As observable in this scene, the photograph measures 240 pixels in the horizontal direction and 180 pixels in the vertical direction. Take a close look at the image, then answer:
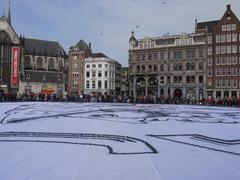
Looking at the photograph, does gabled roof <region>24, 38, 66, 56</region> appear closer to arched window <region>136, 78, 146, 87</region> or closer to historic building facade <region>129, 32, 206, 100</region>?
historic building facade <region>129, 32, 206, 100</region>

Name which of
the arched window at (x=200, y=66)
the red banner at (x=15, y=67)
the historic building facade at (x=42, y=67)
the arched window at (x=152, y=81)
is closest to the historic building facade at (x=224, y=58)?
the arched window at (x=200, y=66)

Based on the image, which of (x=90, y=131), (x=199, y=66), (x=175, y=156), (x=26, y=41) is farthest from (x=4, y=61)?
(x=175, y=156)

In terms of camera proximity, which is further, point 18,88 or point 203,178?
point 18,88

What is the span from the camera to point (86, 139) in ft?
45.7

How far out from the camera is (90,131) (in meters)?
16.2

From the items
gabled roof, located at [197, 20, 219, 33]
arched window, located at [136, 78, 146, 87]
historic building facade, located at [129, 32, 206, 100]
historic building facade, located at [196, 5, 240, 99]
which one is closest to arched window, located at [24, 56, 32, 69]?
historic building facade, located at [129, 32, 206, 100]

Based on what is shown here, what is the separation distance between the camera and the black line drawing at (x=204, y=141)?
1227 cm

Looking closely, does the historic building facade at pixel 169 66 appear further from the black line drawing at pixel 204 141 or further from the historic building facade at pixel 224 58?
the black line drawing at pixel 204 141

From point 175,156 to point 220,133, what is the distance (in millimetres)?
6006

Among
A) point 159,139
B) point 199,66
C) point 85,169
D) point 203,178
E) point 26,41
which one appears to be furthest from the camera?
point 26,41

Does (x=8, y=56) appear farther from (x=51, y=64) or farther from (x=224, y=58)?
(x=224, y=58)

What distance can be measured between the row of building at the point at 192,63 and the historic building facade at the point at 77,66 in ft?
64.1

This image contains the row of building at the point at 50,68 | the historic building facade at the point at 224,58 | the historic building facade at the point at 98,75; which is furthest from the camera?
the historic building facade at the point at 98,75

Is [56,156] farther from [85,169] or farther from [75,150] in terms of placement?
[85,169]
